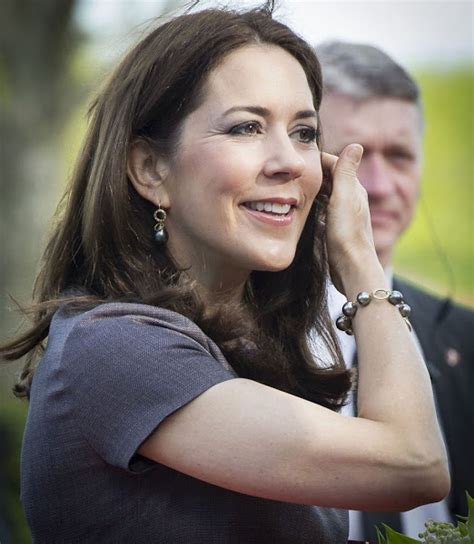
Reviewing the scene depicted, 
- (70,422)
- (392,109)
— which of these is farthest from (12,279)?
(70,422)

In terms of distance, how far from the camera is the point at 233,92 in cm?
265

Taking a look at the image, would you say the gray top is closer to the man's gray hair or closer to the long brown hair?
the long brown hair

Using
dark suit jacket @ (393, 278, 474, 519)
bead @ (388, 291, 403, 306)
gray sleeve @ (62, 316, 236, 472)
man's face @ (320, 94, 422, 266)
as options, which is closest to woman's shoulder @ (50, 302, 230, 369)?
gray sleeve @ (62, 316, 236, 472)

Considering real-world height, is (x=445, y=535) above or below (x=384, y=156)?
above

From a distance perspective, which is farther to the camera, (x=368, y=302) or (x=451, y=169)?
(x=451, y=169)

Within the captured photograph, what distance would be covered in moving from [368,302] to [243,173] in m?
0.39

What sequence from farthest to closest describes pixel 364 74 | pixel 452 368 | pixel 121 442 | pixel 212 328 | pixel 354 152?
1. pixel 364 74
2. pixel 452 368
3. pixel 354 152
4. pixel 212 328
5. pixel 121 442

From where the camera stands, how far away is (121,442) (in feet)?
7.18

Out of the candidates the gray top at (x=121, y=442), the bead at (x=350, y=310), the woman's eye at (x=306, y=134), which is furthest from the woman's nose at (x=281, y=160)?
the gray top at (x=121, y=442)

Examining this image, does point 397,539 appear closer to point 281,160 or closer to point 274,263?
point 274,263

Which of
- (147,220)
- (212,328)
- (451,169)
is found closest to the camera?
(212,328)

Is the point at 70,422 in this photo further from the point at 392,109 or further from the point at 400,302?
the point at 392,109

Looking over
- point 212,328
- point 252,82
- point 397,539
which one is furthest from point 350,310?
point 397,539

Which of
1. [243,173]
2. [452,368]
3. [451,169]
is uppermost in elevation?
[243,173]
